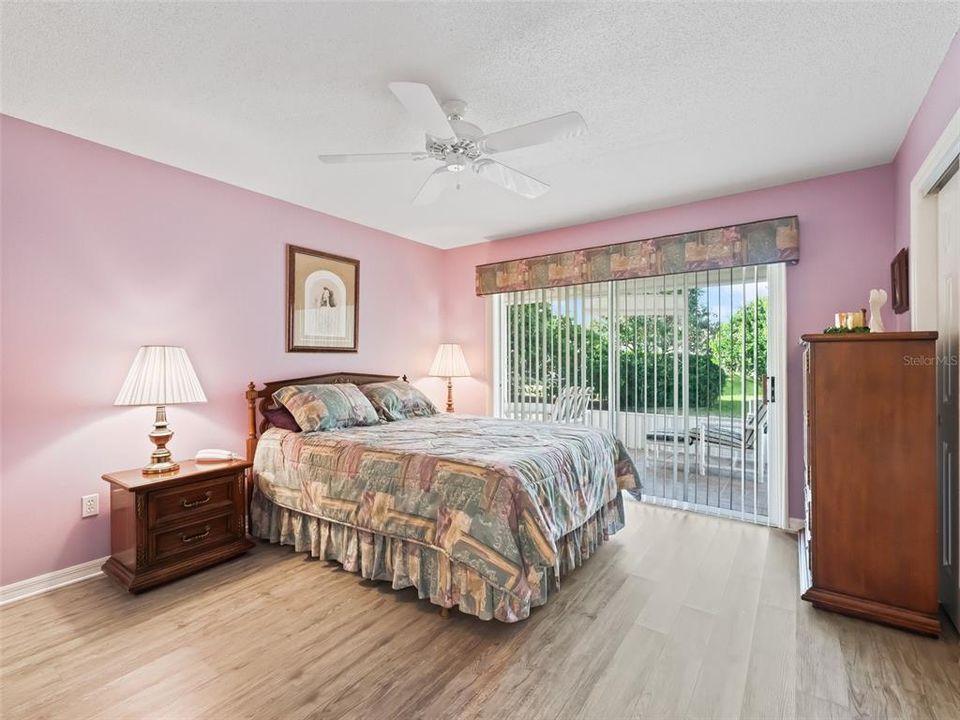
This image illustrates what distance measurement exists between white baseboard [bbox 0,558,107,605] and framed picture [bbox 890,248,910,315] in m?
4.90

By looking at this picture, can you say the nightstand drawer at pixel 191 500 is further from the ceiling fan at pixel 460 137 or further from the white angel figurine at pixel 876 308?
the white angel figurine at pixel 876 308

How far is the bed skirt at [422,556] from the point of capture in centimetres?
213

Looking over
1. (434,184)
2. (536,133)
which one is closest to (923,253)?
(536,133)

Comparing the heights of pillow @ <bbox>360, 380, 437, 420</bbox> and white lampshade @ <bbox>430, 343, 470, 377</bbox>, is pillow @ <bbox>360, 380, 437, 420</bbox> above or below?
below

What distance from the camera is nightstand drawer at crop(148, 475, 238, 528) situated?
251 cm

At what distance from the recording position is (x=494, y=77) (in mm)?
2078

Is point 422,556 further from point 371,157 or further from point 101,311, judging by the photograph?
point 101,311

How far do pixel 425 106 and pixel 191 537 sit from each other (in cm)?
264

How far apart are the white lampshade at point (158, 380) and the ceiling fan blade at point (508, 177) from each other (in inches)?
80.8

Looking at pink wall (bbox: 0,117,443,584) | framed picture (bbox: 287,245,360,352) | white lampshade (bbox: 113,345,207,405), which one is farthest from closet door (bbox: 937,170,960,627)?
pink wall (bbox: 0,117,443,584)

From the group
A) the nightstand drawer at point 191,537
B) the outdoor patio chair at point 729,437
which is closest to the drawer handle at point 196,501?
the nightstand drawer at point 191,537

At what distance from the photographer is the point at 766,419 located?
3434mm

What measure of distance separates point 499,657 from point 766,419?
105 inches

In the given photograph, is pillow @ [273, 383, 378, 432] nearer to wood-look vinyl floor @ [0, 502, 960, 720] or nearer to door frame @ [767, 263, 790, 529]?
wood-look vinyl floor @ [0, 502, 960, 720]
